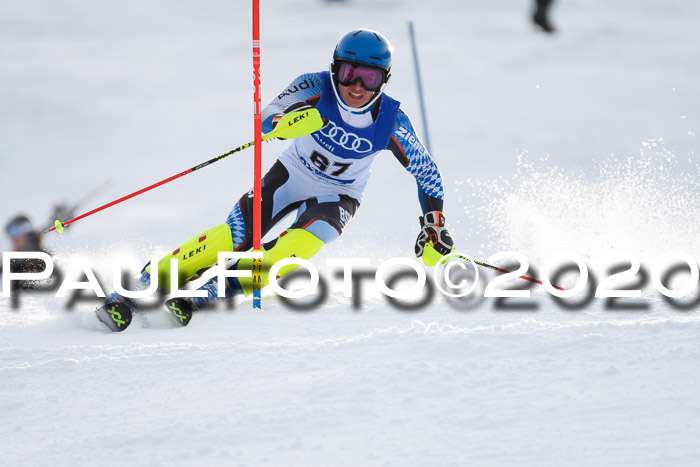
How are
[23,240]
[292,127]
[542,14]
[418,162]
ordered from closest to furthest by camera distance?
[292,127] → [418,162] → [23,240] → [542,14]

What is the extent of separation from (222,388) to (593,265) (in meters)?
3.60

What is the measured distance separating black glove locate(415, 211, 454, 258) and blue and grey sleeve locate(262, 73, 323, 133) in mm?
952

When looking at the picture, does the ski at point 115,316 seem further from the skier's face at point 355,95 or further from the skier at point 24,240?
the skier at point 24,240

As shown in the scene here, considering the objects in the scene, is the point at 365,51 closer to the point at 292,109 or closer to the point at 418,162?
the point at 292,109

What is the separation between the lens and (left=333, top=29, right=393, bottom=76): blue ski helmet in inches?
155

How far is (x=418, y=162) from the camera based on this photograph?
14.0 ft

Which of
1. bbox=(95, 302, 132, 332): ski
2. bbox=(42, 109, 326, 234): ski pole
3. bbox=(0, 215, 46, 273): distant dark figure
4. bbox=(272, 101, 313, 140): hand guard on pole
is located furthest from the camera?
bbox=(0, 215, 46, 273): distant dark figure

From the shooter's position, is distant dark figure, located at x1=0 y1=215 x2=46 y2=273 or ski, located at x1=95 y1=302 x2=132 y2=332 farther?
distant dark figure, located at x1=0 y1=215 x2=46 y2=273

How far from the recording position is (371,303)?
4242mm

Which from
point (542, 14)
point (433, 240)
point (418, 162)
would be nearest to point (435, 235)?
point (433, 240)

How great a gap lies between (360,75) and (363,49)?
14cm

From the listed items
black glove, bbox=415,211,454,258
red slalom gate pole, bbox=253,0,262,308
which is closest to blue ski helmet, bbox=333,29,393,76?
red slalom gate pole, bbox=253,0,262,308

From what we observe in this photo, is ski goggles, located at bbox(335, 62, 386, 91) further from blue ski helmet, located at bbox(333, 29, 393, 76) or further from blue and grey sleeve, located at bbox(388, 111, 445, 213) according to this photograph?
blue and grey sleeve, located at bbox(388, 111, 445, 213)

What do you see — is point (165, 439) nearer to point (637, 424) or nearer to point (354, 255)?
point (637, 424)
